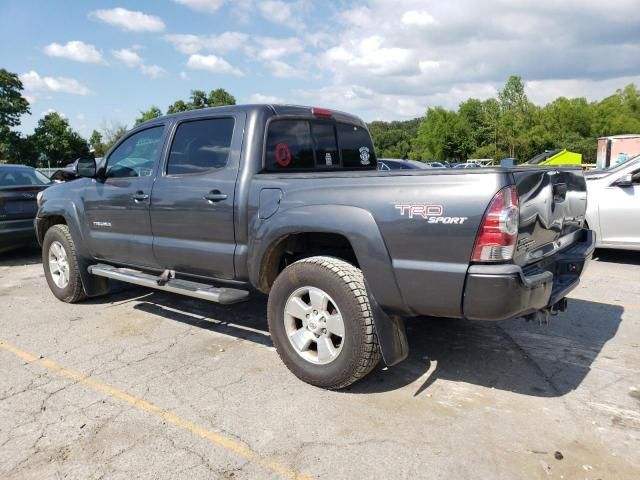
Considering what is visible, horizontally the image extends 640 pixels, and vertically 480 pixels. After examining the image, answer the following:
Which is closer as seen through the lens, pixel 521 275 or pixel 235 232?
pixel 521 275

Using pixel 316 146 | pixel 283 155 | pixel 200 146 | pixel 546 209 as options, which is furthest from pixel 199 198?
pixel 546 209

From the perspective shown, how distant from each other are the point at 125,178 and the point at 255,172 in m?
1.71

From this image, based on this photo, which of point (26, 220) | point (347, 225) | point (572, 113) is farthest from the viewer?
point (572, 113)

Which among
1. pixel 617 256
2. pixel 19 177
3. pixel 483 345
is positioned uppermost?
pixel 19 177

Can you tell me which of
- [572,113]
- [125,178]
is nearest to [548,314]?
[125,178]

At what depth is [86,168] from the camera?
5.02 metres

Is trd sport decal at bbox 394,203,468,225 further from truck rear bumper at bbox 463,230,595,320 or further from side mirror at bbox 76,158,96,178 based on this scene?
side mirror at bbox 76,158,96,178

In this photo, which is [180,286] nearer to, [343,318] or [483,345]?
[343,318]

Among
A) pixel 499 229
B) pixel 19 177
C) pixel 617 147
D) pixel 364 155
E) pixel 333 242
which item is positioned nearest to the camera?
pixel 499 229

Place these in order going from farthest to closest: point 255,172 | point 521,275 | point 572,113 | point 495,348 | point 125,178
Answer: point 572,113
point 125,178
point 495,348
point 255,172
point 521,275

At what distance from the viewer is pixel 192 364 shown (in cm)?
395

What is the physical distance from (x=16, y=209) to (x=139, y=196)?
491 centimetres

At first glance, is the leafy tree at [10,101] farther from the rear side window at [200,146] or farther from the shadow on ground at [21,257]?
the rear side window at [200,146]

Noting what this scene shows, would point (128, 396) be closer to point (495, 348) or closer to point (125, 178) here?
point (125, 178)
